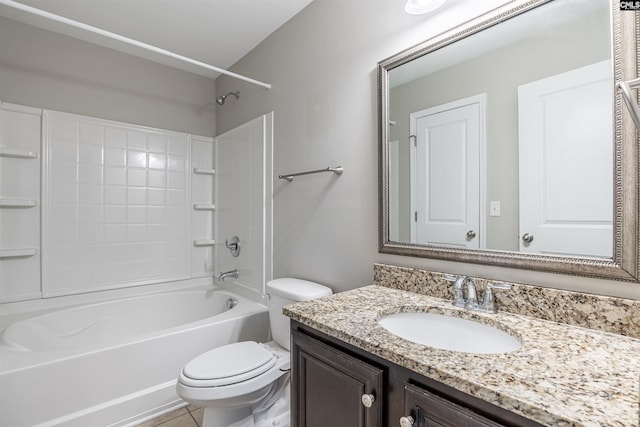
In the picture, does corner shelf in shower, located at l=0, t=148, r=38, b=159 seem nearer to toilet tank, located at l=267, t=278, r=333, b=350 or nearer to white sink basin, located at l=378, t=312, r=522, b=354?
toilet tank, located at l=267, t=278, r=333, b=350

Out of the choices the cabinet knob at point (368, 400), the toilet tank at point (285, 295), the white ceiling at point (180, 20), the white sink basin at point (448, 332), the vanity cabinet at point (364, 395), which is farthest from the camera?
the white ceiling at point (180, 20)

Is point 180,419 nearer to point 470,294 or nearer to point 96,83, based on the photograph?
point 470,294

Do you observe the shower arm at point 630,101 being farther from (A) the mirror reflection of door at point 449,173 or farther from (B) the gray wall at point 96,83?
(B) the gray wall at point 96,83

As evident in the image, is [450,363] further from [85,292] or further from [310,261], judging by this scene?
[85,292]

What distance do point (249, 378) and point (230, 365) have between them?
0.12 m

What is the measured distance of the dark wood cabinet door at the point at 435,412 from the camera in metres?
0.62

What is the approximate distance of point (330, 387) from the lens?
0.92 metres

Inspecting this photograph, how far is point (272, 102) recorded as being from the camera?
2197 mm

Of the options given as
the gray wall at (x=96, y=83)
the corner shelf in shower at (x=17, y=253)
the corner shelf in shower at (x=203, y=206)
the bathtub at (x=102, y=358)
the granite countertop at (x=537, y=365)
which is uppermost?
the gray wall at (x=96, y=83)

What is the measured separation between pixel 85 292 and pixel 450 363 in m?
2.66

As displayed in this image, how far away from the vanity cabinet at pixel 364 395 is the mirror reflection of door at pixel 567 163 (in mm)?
611

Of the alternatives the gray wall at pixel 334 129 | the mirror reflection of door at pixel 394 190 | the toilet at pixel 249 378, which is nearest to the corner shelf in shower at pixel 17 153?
the gray wall at pixel 334 129

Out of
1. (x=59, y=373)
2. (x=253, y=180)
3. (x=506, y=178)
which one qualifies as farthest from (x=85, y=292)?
(x=506, y=178)

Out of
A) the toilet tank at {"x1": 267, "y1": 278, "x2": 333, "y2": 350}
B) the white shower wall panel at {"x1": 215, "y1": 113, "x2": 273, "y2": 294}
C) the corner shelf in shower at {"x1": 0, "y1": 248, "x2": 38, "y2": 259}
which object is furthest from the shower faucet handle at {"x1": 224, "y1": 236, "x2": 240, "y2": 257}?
the corner shelf in shower at {"x1": 0, "y1": 248, "x2": 38, "y2": 259}
